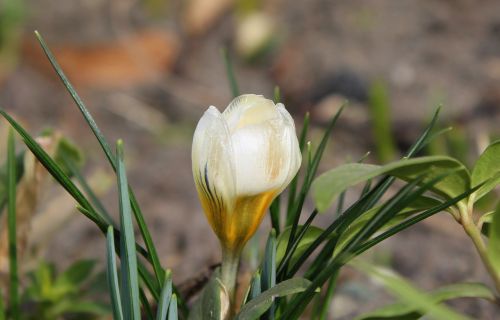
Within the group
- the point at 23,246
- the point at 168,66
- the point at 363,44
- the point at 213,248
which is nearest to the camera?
the point at 23,246

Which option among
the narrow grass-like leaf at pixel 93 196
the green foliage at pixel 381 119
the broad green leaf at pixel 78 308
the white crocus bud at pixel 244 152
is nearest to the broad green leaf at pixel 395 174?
the white crocus bud at pixel 244 152

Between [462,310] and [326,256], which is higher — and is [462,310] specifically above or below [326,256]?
below

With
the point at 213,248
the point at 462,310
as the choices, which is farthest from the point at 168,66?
the point at 462,310

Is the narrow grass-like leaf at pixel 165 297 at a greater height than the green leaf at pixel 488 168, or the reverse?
the green leaf at pixel 488 168

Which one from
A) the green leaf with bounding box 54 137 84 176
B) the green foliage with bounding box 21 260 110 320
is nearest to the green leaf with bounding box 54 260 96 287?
the green foliage with bounding box 21 260 110 320

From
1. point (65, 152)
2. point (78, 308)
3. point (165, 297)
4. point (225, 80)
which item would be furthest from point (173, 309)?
point (225, 80)

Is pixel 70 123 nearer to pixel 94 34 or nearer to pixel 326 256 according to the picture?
pixel 94 34

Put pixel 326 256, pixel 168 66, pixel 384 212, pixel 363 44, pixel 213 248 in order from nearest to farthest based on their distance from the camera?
1. pixel 384 212
2. pixel 326 256
3. pixel 213 248
4. pixel 363 44
5. pixel 168 66

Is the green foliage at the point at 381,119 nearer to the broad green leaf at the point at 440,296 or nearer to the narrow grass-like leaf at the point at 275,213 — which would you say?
the narrow grass-like leaf at the point at 275,213
